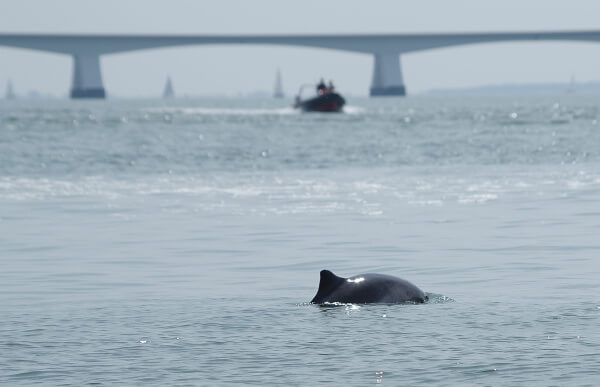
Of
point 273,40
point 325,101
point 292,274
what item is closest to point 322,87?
point 325,101

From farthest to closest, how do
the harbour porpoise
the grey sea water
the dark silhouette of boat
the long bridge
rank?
the long bridge < the dark silhouette of boat < the harbour porpoise < the grey sea water

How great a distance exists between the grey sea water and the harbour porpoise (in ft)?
0.84

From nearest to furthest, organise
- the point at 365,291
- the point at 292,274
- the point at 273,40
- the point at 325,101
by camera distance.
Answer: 1. the point at 365,291
2. the point at 292,274
3. the point at 325,101
4. the point at 273,40

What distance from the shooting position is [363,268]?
18547 millimetres

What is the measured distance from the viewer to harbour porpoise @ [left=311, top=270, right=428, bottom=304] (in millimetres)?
14578

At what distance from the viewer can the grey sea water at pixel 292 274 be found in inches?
448

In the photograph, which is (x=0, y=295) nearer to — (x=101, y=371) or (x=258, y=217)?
(x=101, y=371)

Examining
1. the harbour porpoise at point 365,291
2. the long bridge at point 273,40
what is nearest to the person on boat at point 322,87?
the long bridge at point 273,40

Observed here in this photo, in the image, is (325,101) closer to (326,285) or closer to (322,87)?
(322,87)

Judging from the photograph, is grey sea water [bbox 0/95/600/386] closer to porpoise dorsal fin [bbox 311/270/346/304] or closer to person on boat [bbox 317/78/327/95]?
porpoise dorsal fin [bbox 311/270/346/304]

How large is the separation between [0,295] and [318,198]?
54.4ft

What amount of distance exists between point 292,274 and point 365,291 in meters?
Result: 3.50

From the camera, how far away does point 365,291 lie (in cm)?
1461

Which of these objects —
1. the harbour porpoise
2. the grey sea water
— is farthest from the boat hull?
the harbour porpoise
